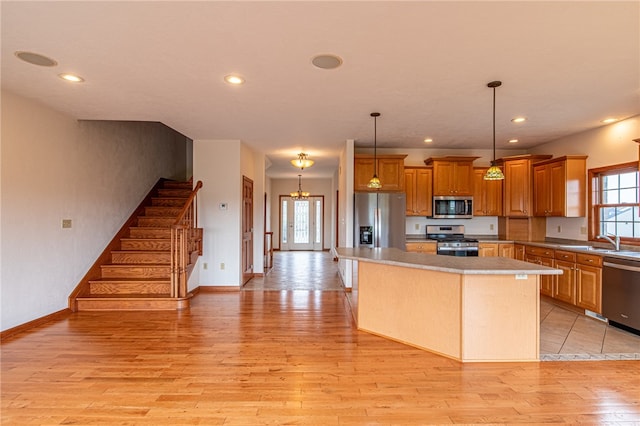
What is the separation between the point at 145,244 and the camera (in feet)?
17.3

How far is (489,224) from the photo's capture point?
20.8 feet

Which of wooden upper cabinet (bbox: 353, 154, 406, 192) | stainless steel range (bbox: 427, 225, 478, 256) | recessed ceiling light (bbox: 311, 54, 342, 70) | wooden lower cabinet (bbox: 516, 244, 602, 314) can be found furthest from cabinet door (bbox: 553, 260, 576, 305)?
recessed ceiling light (bbox: 311, 54, 342, 70)

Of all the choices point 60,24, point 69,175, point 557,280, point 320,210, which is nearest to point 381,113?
point 60,24

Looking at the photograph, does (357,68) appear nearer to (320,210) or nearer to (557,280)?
(557,280)

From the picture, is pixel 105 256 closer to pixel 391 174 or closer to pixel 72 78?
pixel 72 78

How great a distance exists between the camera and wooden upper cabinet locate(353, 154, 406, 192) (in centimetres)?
573

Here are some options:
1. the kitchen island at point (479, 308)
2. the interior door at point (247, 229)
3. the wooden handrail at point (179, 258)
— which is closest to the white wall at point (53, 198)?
the wooden handrail at point (179, 258)

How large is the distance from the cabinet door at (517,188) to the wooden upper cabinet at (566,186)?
0.39 metres

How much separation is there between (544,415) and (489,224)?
478 cm

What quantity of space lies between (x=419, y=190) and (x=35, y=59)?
18.0ft

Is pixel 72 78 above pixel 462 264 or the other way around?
above

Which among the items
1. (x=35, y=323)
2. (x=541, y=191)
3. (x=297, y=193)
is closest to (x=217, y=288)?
(x=35, y=323)

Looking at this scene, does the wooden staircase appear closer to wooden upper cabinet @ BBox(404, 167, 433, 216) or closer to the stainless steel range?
wooden upper cabinet @ BBox(404, 167, 433, 216)

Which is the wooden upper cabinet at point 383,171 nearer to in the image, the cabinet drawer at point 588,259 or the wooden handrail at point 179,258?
the cabinet drawer at point 588,259
